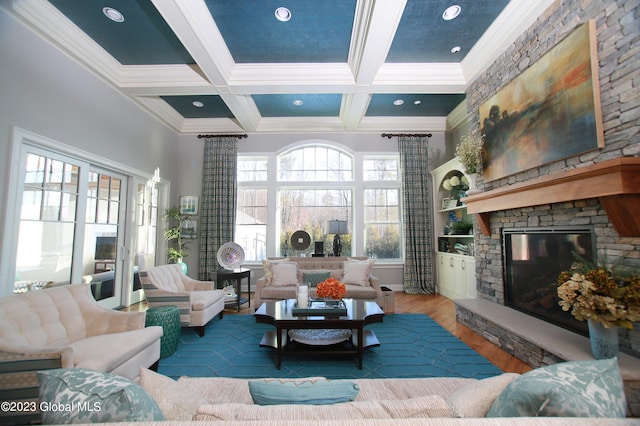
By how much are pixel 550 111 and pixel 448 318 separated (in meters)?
2.66

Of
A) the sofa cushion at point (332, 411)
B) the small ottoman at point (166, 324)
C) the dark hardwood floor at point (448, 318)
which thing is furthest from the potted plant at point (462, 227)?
the sofa cushion at point (332, 411)

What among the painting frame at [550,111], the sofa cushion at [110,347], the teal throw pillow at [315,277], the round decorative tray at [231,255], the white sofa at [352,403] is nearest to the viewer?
the white sofa at [352,403]

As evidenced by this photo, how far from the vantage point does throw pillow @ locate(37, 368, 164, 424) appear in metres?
0.74

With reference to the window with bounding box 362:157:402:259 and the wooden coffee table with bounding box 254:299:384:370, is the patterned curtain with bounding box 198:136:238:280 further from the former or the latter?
the wooden coffee table with bounding box 254:299:384:370

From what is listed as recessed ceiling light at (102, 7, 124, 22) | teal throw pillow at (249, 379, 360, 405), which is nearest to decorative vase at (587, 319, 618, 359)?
teal throw pillow at (249, 379, 360, 405)

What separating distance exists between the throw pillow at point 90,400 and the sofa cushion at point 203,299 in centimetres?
248

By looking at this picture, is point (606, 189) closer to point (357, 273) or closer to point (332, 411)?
point (332, 411)

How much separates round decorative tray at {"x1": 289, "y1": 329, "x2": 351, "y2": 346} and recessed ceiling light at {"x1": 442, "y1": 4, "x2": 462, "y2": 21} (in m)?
3.45

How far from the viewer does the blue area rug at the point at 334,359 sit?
7.63 ft

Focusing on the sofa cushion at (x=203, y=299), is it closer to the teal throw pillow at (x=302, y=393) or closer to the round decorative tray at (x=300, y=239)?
the round decorative tray at (x=300, y=239)

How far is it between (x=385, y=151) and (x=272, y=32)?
3259mm

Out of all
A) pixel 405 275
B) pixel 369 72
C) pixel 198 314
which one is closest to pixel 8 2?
pixel 198 314

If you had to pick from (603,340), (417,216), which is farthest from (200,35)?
(417,216)

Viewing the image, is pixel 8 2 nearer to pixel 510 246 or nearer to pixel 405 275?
pixel 510 246
